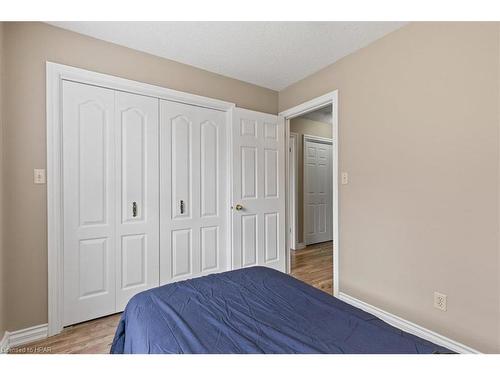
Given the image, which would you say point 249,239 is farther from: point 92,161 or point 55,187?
point 55,187

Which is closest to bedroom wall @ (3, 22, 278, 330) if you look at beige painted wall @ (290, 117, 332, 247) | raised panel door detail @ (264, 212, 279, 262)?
raised panel door detail @ (264, 212, 279, 262)

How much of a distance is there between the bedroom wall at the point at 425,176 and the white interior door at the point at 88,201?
217cm

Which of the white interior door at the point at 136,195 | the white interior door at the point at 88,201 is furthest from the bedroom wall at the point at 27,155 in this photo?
the white interior door at the point at 136,195

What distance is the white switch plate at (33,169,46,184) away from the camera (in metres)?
1.86

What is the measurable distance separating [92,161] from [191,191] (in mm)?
930

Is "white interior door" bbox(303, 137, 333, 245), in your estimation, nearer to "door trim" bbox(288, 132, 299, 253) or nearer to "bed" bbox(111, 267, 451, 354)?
"door trim" bbox(288, 132, 299, 253)

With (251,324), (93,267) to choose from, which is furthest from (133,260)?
(251,324)

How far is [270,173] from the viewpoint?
123 inches

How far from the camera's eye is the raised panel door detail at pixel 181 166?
2523mm

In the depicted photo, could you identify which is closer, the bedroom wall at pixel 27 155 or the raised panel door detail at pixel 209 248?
the bedroom wall at pixel 27 155

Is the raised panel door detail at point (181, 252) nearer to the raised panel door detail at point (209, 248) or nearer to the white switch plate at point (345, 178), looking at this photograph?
the raised panel door detail at point (209, 248)
